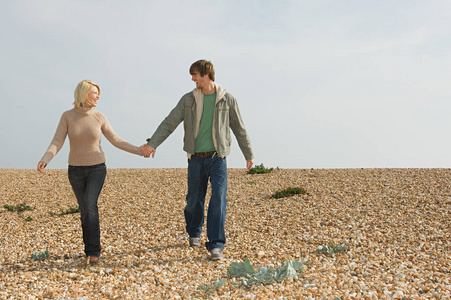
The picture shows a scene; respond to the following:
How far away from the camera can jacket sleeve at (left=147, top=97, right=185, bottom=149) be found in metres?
5.95

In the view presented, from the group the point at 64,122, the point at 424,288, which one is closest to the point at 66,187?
the point at 64,122

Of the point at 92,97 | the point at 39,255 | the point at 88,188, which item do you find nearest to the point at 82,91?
the point at 92,97

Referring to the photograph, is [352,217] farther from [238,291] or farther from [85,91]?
[85,91]

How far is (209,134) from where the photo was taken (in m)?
5.79

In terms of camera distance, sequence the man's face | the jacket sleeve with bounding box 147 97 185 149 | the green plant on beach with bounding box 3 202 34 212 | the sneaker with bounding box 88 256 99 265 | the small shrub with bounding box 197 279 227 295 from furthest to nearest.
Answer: the green plant on beach with bounding box 3 202 34 212
the jacket sleeve with bounding box 147 97 185 149
the sneaker with bounding box 88 256 99 265
the man's face
the small shrub with bounding box 197 279 227 295

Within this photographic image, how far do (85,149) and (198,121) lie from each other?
5.43 ft

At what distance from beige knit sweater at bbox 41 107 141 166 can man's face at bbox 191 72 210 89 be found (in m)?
1.46

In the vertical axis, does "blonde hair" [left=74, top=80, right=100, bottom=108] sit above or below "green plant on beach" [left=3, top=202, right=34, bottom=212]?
above

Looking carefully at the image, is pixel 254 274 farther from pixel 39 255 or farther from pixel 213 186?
pixel 39 255

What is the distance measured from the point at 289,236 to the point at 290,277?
2378mm

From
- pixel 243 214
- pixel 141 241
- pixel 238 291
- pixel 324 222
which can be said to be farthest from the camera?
pixel 243 214

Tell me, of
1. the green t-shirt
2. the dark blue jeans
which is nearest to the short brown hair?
the green t-shirt

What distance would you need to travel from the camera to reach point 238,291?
4.55 metres

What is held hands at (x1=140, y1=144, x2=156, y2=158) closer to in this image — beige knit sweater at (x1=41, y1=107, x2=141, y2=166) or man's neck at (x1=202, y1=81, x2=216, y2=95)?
beige knit sweater at (x1=41, y1=107, x2=141, y2=166)
